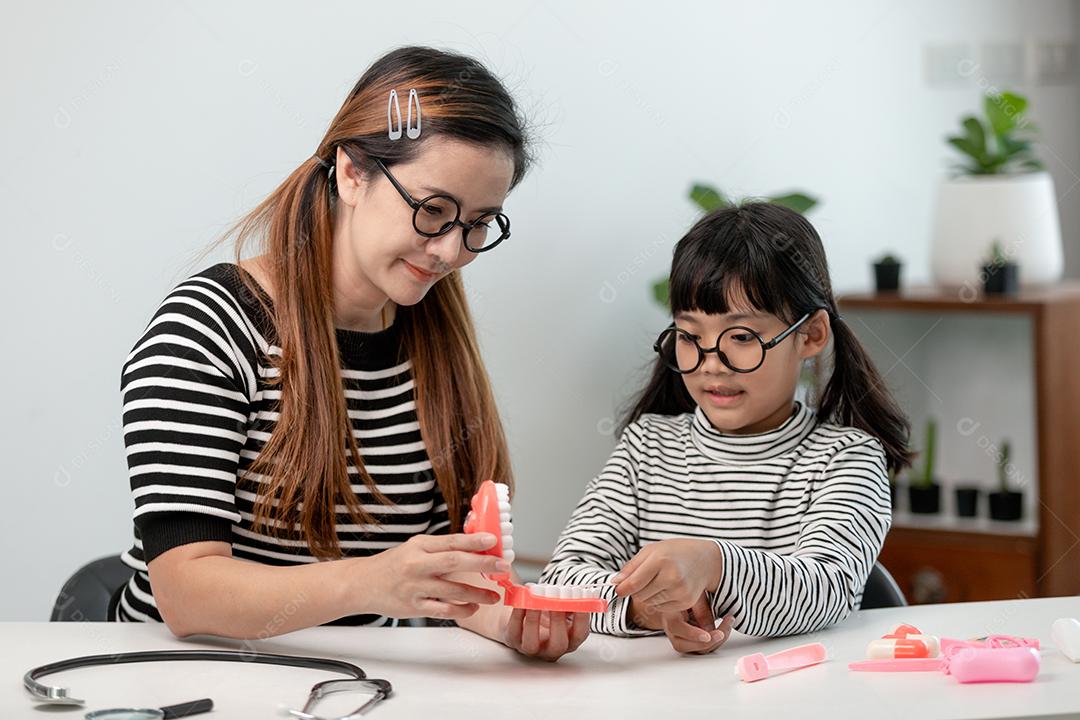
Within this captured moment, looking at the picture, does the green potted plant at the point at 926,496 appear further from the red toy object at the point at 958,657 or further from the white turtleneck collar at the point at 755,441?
the red toy object at the point at 958,657

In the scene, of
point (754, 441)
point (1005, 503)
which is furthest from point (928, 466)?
point (754, 441)

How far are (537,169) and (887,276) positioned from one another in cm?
105

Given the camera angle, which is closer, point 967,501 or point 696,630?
point 696,630

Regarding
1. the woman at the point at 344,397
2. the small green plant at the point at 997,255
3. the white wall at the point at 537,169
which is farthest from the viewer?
the small green plant at the point at 997,255

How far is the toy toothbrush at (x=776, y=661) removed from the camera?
1.17 m

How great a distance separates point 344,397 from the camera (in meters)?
1.49

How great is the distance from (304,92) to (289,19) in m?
0.15

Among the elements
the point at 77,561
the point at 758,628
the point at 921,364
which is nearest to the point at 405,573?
the point at 758,628

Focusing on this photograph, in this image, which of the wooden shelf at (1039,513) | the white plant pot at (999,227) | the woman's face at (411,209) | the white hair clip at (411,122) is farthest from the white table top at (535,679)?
the white plant pot at (999,227)

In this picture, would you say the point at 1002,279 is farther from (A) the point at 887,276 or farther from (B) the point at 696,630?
(B) the point at 696,630

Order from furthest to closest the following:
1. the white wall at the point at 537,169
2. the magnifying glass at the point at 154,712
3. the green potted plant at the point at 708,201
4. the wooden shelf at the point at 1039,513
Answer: the wooden shelf at the point at 1039,513 < the green potted plant at the point at 708,201 < the white wall at the point at 537,169 < the magnifying glass at the point at 154,712

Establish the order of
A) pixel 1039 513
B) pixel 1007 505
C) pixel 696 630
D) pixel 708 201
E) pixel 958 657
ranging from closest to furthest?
pixel 958 657 → pixel 696 630 → pixel 708 201 → pixel 1039 513 → pixel 1007 505

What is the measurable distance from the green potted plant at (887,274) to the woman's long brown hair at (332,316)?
1968mm

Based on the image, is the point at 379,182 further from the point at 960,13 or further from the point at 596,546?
the point at 960,13
